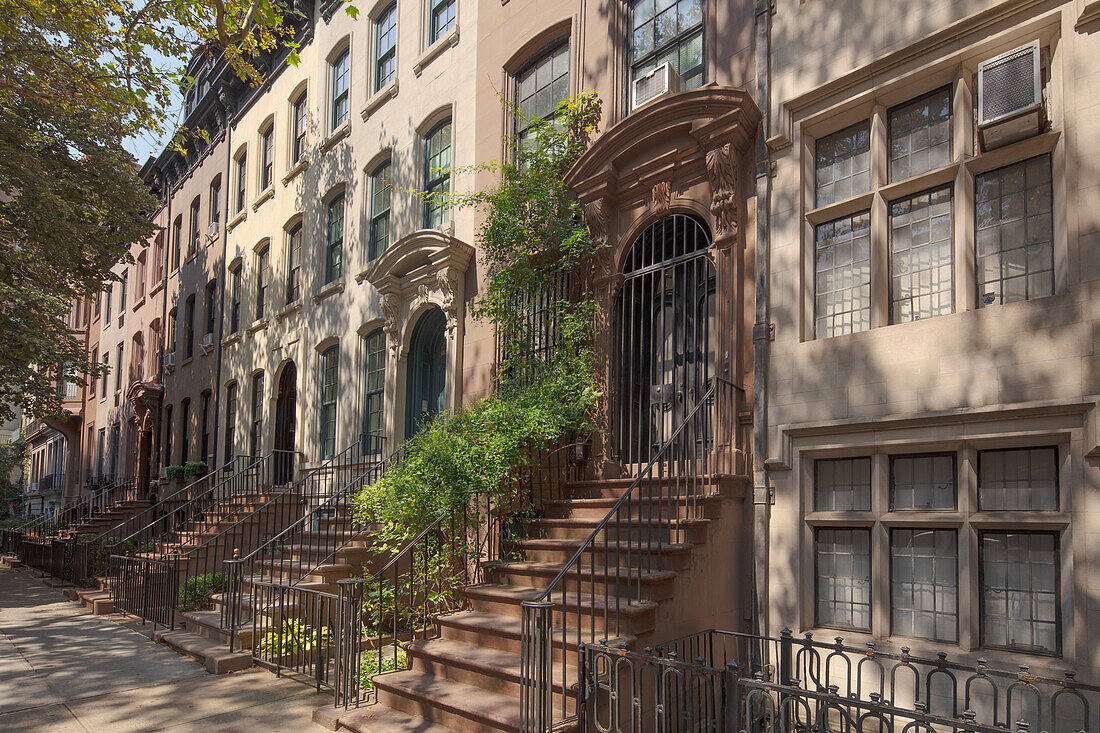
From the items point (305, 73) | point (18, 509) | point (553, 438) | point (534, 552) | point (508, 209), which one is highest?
point (305, 73)

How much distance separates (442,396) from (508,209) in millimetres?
4103

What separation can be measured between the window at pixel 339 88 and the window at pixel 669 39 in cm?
855

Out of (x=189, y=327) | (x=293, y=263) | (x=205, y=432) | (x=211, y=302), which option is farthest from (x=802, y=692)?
(x=189, y=327)

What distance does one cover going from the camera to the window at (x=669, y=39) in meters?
9.05

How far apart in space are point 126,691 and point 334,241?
33.7ft

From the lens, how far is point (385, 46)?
50.5 ft

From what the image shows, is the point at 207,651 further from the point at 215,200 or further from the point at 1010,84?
the point at 215,200

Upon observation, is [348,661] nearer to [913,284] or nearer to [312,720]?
[312,720]

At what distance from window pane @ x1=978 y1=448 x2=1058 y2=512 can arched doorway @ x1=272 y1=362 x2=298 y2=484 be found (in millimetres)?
14069

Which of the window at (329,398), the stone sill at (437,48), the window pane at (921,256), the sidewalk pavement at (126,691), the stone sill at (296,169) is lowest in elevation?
the sidewalk pavement at (126,691)

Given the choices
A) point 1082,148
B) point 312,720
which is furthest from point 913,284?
point 312,720

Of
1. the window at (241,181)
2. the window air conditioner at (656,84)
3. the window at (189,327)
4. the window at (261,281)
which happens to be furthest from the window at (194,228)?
the window air conditioner at (656,84)

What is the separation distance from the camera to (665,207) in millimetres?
8859

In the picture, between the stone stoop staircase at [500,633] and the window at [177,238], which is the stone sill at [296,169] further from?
the stone stoop staircase at [500,633]
